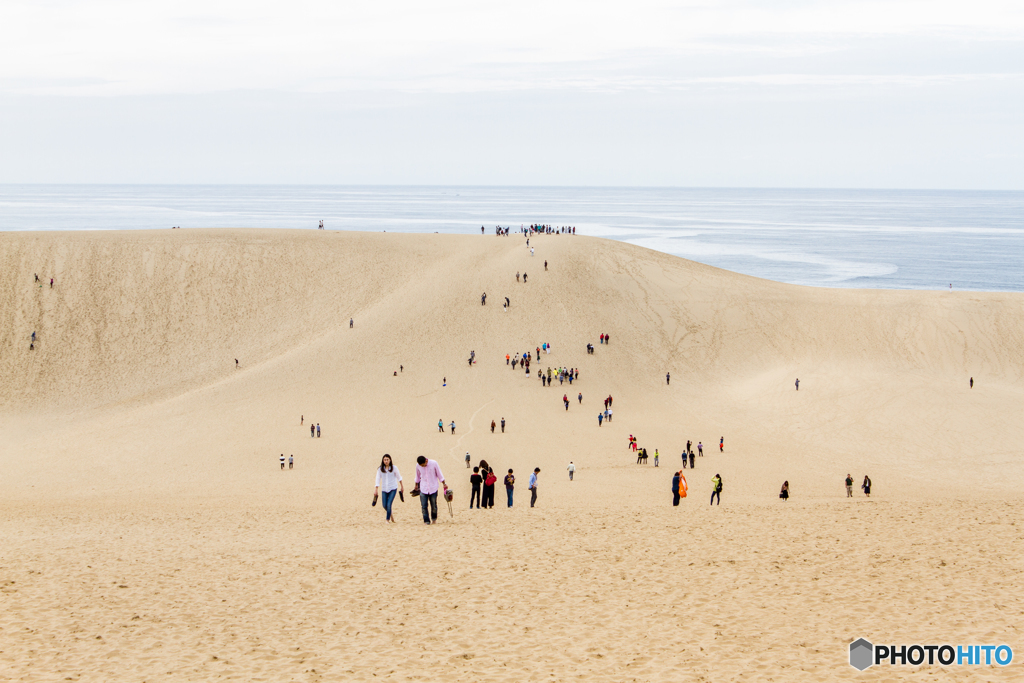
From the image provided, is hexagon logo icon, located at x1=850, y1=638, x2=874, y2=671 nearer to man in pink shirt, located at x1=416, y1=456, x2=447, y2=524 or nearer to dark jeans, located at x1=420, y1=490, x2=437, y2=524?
man in pink shirt, located at x1=416, y1=456, x2=447, y2=524

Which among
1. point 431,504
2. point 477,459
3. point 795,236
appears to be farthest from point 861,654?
point 795,236

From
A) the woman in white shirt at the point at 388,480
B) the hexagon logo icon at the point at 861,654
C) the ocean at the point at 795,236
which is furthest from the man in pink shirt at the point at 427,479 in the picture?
the ocean at the point at 795,236

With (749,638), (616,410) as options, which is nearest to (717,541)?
(749,638)

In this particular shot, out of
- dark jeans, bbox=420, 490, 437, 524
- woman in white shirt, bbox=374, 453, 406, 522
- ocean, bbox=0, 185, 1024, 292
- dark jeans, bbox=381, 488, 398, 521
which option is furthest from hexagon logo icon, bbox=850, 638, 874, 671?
ocean, bbox=0, 185, 1024, 292

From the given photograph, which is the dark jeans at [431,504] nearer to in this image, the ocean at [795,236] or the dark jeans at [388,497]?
the dark jeans at [388,497]

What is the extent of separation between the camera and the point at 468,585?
11789 mm

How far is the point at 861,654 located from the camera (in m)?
9.17

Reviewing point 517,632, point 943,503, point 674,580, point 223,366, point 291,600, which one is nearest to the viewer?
point 517,632

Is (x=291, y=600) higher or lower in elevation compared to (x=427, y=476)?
lower

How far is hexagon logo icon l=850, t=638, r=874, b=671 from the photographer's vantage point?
350 inches

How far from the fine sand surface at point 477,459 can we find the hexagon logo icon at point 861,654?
15cm

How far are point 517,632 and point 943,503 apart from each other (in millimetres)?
12786

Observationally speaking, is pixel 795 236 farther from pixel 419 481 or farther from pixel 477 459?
pixel 419 481

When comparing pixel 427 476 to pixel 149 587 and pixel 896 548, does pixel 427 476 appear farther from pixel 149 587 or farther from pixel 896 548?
pixel 896 548
